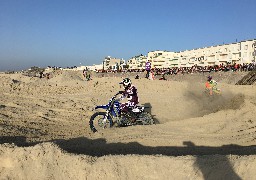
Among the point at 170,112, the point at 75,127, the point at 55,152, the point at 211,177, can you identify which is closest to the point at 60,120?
the point at 75,127

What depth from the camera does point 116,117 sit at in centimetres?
945

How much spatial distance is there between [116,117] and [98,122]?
0.59 metres

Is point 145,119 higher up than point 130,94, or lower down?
lower down

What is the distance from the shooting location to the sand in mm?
4422

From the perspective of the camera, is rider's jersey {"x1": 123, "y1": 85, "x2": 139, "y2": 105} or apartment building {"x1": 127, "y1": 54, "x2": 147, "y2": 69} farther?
apartment building {"x1": 127, "y1": 54, "x2": 147, "y2": 69}

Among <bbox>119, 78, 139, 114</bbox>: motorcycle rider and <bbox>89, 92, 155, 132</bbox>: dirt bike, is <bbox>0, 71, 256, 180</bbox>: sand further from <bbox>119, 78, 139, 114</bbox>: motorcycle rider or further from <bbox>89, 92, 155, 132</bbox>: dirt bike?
<bbox>119, 78, 139, 114</bbox>: motorcycle rider

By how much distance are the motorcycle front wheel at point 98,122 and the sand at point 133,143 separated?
0.28 meters

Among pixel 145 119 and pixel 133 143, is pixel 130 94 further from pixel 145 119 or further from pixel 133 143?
pixel 133 143

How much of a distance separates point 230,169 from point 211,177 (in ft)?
1.15

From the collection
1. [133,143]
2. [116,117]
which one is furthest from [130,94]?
[133,143]

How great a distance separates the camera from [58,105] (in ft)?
48.5

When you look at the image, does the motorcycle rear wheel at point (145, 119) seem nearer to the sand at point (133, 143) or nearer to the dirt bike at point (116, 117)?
the dirt bike at point (116, 117)

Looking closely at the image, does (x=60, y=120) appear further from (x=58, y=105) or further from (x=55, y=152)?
(x=55, y=152)

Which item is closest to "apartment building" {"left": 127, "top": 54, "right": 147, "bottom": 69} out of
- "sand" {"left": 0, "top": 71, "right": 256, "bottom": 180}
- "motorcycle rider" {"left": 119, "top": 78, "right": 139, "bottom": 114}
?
"sand" {"left": 0, "top": 71, "right": 256, "bottom": 180}
